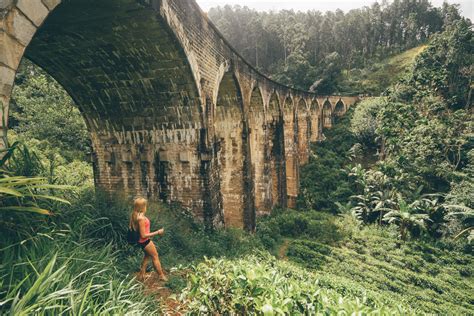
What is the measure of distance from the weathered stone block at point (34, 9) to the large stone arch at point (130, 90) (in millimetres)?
1963

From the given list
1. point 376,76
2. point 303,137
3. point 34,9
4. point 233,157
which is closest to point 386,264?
point 233,157

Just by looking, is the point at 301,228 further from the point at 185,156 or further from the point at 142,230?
the point at 142,230

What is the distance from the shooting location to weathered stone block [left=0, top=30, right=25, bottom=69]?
2.64 meters

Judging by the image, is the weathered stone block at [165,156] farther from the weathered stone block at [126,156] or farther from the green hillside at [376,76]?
the green hillside at [376,76]

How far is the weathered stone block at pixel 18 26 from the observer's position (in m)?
2.70

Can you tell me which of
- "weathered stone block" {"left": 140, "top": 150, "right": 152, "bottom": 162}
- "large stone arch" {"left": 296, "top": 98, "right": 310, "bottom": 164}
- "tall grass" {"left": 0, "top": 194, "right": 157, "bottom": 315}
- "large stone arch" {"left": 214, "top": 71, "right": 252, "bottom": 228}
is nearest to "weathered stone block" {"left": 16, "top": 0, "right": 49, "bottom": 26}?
"tall grass" {"left": 0, "top": 194, "right": 157, "bottom": 315}

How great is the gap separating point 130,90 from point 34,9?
4.48 m

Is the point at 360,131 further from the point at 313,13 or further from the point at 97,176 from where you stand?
the point at 313,13

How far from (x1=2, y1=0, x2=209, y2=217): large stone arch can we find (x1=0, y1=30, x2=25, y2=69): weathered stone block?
8.01 feet

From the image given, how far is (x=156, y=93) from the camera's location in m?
7.35

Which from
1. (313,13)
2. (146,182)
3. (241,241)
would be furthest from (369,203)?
(313,13)

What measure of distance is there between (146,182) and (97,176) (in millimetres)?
1656

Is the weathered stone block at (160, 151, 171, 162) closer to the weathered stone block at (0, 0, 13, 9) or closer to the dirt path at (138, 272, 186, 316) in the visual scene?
the dirt path at (138, 272, 186, 316)

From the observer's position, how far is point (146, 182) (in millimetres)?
8328
